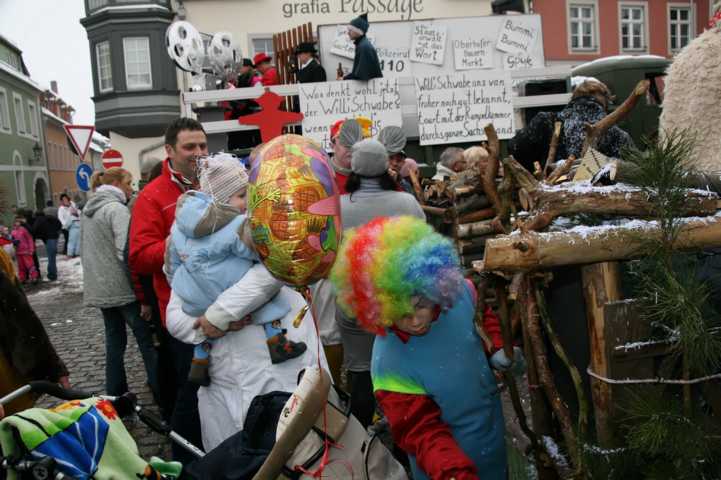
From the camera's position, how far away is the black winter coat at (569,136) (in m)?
4.04

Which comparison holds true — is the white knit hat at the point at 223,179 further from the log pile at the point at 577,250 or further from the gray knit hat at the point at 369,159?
the log pile at the point at 577,250

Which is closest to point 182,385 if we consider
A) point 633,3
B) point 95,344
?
point 95,344

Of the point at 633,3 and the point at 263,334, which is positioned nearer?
the point at 263,334

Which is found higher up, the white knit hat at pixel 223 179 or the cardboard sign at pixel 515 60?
the cardboard sign at pixel 515 60

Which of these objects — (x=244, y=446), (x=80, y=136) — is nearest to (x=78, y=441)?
(x=244, y=446)

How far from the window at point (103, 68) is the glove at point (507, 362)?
2584 cm

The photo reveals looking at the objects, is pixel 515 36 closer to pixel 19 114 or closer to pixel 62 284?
pixel 62 284

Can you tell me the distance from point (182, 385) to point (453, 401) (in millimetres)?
1684

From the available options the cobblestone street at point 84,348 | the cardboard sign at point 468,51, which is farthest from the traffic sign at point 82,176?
the cardboard sign at point 468,51

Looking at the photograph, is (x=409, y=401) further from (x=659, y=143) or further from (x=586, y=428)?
(x=659, y=143)

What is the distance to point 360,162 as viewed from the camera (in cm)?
366

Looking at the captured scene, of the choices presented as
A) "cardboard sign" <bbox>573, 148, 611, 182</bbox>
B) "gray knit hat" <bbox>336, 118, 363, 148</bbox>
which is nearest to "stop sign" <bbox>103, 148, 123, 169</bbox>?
"gray knit hat" <bbox>336, 118, 363, 148</bbox>

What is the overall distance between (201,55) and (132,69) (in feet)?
60.0

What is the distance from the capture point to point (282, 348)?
Answer: 273 centimetres
